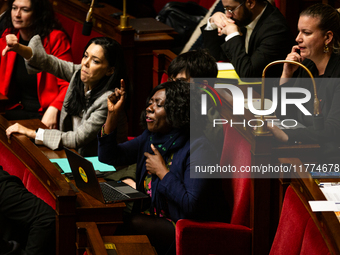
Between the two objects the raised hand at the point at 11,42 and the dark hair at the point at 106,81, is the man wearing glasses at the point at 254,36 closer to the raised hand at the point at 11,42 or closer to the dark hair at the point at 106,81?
the dark hair at the point at 106,81

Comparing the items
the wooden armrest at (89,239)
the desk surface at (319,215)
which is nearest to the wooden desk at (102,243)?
the wooden armrest at (89,239)

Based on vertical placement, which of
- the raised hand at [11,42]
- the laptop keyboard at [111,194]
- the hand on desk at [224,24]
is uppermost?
the hand on desk at [224,24]

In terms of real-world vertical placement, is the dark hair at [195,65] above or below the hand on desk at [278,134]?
above

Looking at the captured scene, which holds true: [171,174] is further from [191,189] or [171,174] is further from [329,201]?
[329,201]

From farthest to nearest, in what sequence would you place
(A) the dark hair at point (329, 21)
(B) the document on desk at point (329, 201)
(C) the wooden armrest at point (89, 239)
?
Answer: (A) the dark hair at point (329, 21)
(C) the wooden armrest at point (89, 239)
(B) the document on desk at point (329, 201)

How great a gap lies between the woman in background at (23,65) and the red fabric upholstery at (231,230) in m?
1.68

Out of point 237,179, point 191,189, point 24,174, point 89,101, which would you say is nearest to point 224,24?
point 89,101

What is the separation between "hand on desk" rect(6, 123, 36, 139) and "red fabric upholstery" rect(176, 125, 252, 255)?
1034mm

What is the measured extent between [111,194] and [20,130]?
75 cm

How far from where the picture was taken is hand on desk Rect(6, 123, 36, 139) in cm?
246

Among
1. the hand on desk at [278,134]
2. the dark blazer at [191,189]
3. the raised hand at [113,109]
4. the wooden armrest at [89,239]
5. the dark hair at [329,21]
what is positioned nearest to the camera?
the wooden armrest at [89,239]

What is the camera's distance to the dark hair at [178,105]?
6.56 ft

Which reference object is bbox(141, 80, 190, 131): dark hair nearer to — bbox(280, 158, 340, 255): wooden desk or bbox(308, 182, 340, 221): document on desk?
bbox(280, 158, 340, 255): wooden desk

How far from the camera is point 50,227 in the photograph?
194 cm
